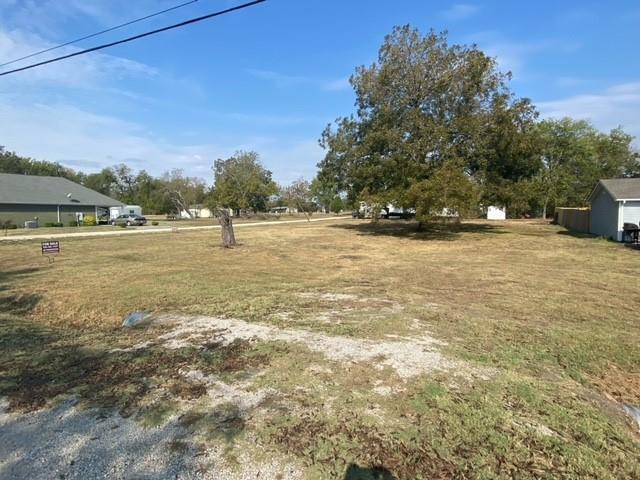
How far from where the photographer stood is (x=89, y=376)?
352 centimetres

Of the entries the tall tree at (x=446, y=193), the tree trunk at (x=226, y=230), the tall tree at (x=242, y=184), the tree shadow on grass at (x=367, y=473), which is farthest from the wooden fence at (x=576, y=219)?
the tall tree at (x=242, y=184)

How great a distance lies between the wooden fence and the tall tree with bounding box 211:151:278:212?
3770 cm

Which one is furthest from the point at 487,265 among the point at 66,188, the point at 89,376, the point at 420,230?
the point at 66,188

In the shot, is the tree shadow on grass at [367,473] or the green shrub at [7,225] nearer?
the tree shadow on grass at [367,473]

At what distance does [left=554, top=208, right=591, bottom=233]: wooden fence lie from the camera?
2281 cm

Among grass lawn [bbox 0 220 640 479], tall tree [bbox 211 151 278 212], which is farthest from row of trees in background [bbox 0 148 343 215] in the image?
grass lawn [bbox 0 220 640 479]

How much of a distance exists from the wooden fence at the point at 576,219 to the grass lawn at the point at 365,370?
54.6 ft

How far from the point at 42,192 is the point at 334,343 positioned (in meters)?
41.3

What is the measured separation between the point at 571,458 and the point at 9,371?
479 centimetres

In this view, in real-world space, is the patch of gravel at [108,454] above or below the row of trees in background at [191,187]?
below

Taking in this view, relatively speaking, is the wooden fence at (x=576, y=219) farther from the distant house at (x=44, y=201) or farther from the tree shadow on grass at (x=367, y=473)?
the distant house at (x=44, y=201)

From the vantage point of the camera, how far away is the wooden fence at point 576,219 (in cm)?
2281

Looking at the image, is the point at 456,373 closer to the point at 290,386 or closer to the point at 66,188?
the point at 290,386

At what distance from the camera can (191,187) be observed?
59.1 metres
